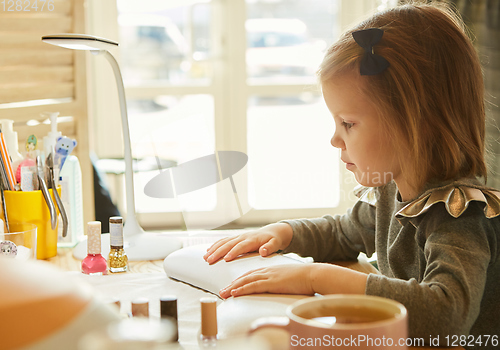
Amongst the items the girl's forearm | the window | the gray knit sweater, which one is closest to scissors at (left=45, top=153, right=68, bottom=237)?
the gray knit sweater

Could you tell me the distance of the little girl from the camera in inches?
29.2

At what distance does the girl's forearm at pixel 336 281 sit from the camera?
679 mm

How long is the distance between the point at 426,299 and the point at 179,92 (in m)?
2.70

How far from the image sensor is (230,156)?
5.07 feet

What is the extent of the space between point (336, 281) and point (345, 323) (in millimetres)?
271

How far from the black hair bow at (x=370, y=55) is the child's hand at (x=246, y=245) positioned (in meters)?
0.32

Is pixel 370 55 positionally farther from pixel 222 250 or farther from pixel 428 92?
pixel 222 250

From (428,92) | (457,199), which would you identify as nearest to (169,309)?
(457,199)

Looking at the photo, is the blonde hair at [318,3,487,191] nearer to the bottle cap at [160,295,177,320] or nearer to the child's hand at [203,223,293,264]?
the child's hand at [203,223,293,264]

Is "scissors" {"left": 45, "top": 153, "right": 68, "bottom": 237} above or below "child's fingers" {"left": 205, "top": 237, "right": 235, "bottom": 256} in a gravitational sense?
above

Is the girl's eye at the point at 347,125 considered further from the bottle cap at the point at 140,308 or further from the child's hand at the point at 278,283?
the bottle cap at the point at 140,308

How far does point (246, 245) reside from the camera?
2.89 feet

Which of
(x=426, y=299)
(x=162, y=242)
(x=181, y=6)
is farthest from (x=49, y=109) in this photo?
(x=181, y=6)

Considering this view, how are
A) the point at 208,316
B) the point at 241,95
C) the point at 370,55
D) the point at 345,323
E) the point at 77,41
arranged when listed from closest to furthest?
the point at 345,323 → the point at 208,316 → the point at 370,55 → the point at 77,41 → the point at 241,95
